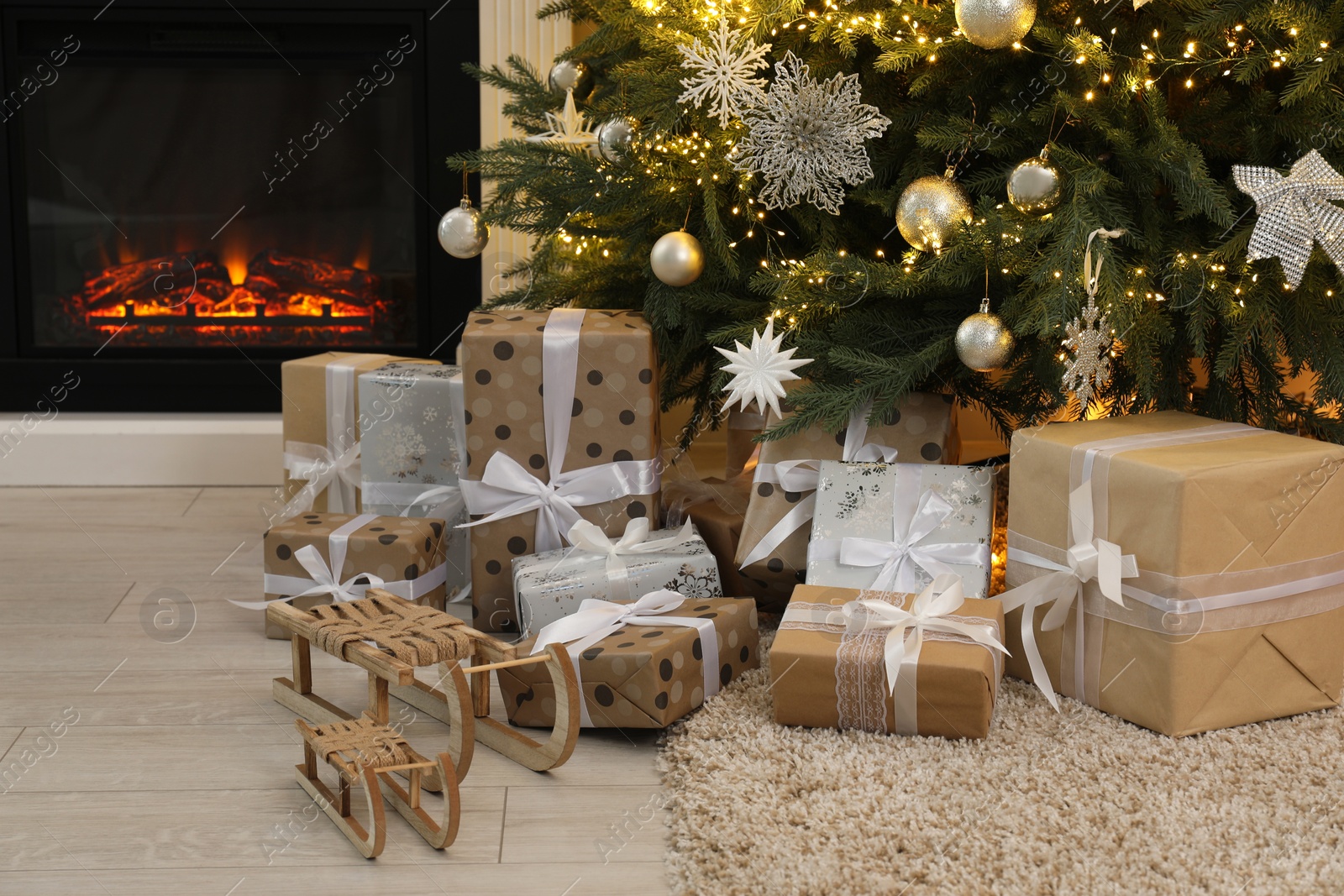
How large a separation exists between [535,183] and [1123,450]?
97 cm

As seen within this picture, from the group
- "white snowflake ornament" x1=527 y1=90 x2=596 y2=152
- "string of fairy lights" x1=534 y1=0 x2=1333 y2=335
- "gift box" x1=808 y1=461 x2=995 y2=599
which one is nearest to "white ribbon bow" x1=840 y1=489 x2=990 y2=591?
"gift box" x1=808 y1=461 x2=995 y2=599

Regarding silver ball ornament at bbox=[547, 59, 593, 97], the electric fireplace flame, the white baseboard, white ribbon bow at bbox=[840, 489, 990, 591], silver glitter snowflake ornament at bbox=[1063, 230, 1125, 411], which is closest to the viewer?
silver glitter snowflake ornament at bbox=[1063, 230, 1125, 411]

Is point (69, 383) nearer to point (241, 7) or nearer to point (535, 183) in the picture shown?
point (241, 7)

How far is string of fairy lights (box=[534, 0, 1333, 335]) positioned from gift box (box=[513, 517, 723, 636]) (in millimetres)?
352

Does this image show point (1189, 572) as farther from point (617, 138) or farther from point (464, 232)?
point (464, 232)

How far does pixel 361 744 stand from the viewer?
1108mm

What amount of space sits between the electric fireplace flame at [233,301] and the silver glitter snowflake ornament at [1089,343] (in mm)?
1784

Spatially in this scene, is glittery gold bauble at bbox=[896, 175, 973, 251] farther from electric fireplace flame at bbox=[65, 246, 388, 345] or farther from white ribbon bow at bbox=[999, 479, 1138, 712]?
electric fireplace flame at bbox=[65, 246, 388, 345]

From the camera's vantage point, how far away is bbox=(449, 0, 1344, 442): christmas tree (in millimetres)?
1367

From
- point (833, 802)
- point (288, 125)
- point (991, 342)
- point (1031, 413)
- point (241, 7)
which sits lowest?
point (833, 802)

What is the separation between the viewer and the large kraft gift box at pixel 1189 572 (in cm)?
124

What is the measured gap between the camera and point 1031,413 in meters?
1.61

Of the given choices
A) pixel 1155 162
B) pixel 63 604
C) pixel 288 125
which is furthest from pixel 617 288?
pixel 288 125

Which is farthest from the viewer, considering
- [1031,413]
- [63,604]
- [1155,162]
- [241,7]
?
[241,7]
